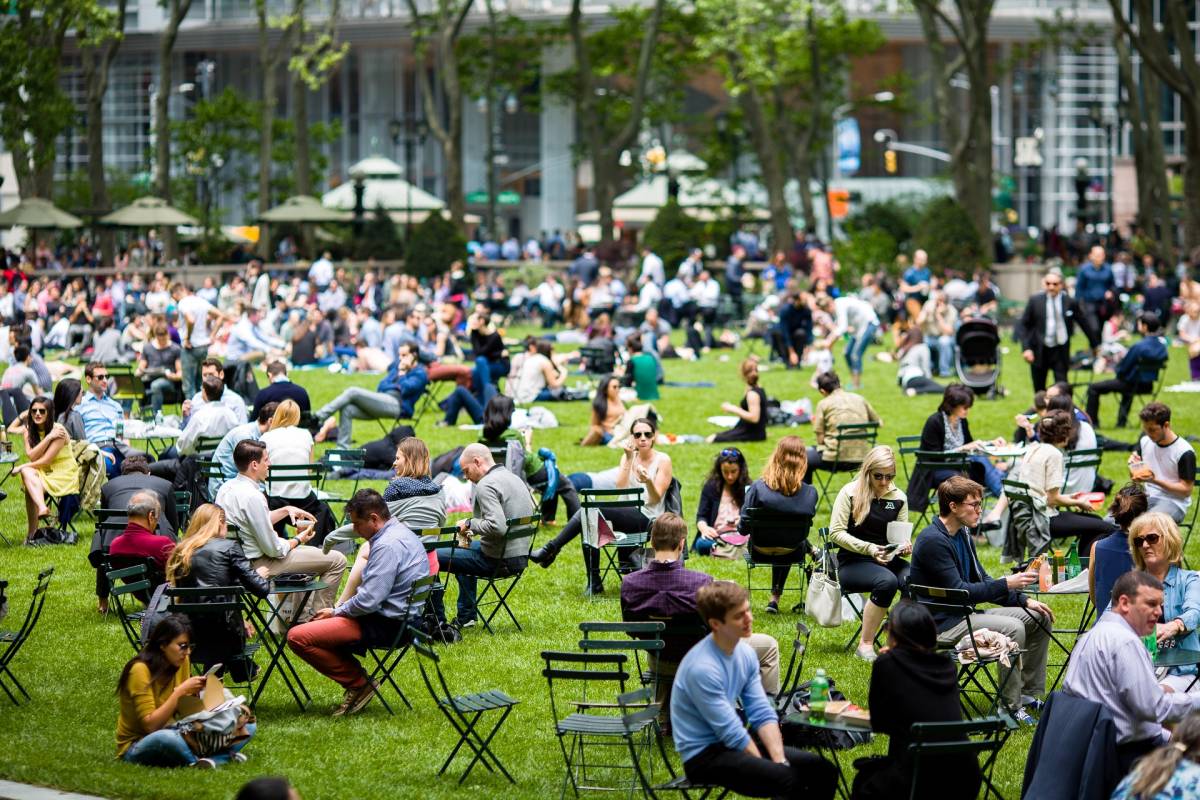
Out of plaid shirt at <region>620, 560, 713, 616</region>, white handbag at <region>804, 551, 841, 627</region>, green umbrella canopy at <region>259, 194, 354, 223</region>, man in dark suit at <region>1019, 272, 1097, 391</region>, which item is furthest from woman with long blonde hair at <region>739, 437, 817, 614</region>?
green umbrella canopy at <region>259, 194, 354, 223</region>

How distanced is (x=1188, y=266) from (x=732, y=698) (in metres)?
32.6

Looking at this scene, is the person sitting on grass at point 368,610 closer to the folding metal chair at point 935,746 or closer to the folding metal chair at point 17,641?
the folding metal chair at point 17,641

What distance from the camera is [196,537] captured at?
35.2 ft

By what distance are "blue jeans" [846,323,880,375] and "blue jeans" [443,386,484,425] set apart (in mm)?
6065

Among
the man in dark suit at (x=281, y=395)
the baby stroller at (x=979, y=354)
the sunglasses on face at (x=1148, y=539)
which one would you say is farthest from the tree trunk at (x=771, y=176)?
the sunglasses on face at (x=1148, y=539)

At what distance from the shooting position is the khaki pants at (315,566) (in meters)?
11.7

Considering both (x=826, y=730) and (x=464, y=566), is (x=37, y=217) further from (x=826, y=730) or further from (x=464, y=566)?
(x=826, y=730)

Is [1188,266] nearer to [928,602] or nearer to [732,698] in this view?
[928,602]

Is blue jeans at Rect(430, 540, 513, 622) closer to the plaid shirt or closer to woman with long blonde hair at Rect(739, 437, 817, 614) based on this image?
woman with long blonde hair at Rect(739, 437, 817, 614)

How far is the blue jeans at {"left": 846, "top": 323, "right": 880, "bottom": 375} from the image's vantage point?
26.2 metres

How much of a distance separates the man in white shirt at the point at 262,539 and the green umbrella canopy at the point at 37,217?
32.8 meters

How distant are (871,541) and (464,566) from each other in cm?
283

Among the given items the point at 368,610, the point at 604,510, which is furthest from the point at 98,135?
the point at 368,610

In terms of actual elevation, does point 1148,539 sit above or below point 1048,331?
below
